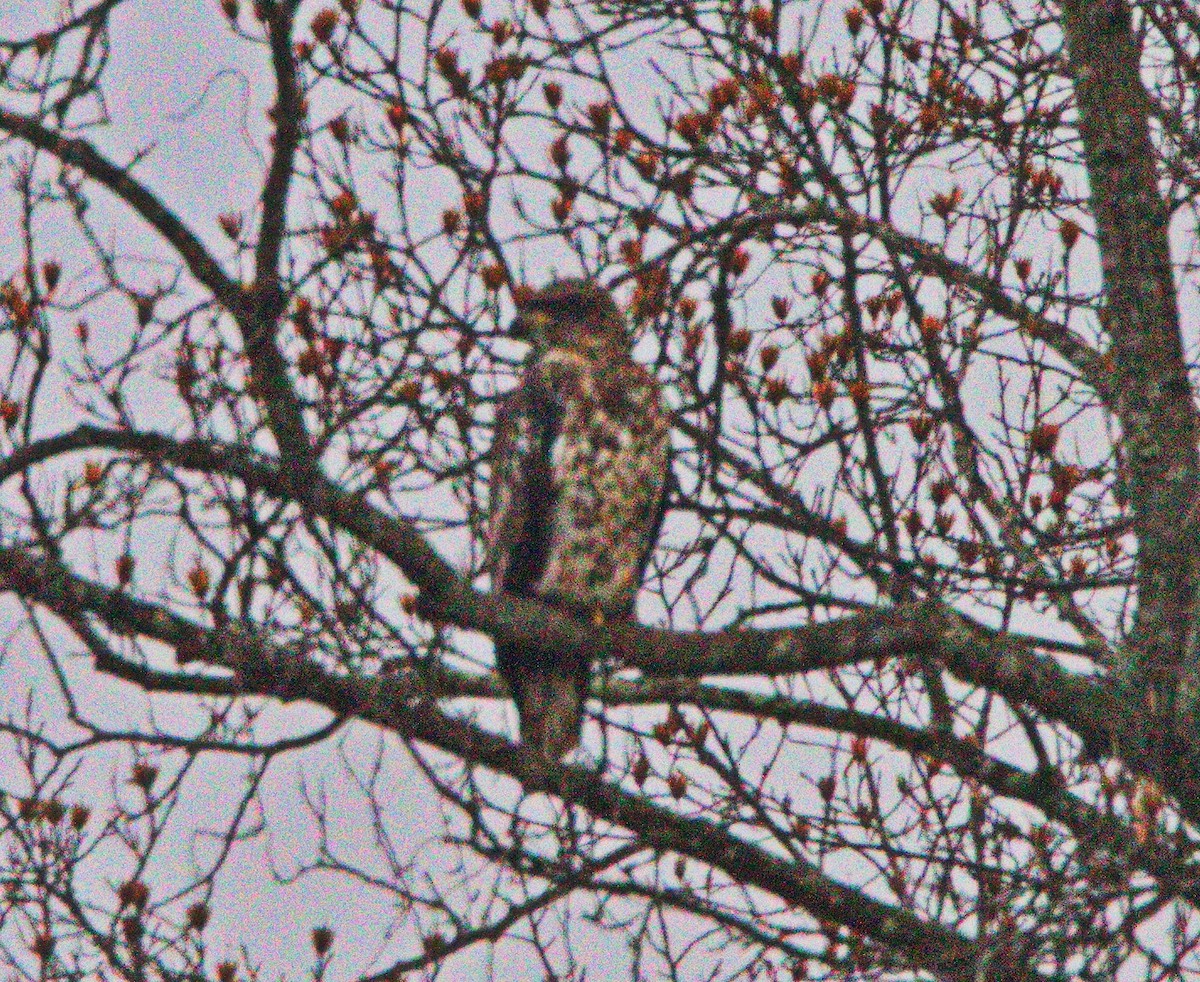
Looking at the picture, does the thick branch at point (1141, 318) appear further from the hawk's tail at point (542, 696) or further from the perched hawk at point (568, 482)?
the hawk's tail at point (542, 696)

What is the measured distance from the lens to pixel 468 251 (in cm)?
475

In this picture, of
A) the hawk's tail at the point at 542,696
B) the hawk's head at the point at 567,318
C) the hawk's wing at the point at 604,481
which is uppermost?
the hawk's head at the point at 567,318

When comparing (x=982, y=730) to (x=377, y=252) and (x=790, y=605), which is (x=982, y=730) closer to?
(x=790, y=605)

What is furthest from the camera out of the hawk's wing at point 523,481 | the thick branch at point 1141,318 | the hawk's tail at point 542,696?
the hawk's wing at point 523,481

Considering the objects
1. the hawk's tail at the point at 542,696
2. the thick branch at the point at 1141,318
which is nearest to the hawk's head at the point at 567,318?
the hawk's tail at the point at 542,696

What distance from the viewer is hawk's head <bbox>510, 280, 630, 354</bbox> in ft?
19.0

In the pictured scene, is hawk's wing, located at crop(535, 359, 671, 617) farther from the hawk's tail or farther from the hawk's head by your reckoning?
the hawk's tail

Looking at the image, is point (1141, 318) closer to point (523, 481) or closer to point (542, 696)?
point (523, 481)

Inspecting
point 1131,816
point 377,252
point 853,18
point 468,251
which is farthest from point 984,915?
point 853,18

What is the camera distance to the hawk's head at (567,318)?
229 inches

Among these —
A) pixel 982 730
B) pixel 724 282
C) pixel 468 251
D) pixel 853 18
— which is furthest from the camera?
pixel 853 18

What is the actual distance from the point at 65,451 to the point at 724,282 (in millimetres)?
1400

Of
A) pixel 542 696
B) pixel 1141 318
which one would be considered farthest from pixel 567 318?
pixel 1141 318

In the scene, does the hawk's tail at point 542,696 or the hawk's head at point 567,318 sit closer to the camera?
the hawk's tail at point 542,696
